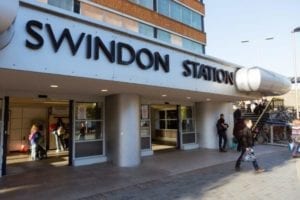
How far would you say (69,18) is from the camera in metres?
6.66

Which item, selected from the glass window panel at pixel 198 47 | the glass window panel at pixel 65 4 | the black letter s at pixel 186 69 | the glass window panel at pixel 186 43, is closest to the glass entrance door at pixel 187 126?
the black letter s at pixel 186 69

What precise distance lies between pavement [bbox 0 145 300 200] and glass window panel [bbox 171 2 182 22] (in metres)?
15.0

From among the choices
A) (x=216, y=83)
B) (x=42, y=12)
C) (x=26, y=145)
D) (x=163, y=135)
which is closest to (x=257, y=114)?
(x=163, y=135)

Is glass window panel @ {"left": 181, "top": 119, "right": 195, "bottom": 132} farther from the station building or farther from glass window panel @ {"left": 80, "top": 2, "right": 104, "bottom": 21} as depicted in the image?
glass window panel @ {"left": 80, "top": 2, "right": 104, "bottom": 21}

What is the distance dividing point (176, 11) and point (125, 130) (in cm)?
1591

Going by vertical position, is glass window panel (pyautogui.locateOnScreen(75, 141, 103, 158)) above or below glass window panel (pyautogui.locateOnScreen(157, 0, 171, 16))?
below

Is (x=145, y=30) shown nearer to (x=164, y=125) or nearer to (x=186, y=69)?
(x=164, y=125)

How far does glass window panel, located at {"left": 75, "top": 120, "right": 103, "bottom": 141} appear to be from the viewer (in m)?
10.9

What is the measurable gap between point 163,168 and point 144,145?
3.09m

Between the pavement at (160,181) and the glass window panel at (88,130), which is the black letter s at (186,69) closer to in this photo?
the pavement at (160,181)

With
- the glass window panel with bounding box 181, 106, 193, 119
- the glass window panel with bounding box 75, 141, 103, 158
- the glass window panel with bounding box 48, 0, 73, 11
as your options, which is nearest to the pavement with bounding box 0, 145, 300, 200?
the glass window panel with bounding box 75, 141, 103, 158

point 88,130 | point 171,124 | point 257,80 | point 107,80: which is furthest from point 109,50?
point 171,124

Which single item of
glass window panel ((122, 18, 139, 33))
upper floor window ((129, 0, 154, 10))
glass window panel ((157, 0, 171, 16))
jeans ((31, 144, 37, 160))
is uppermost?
glass window panel ((157, 0, 171, 16))

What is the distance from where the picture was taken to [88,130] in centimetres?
1114
